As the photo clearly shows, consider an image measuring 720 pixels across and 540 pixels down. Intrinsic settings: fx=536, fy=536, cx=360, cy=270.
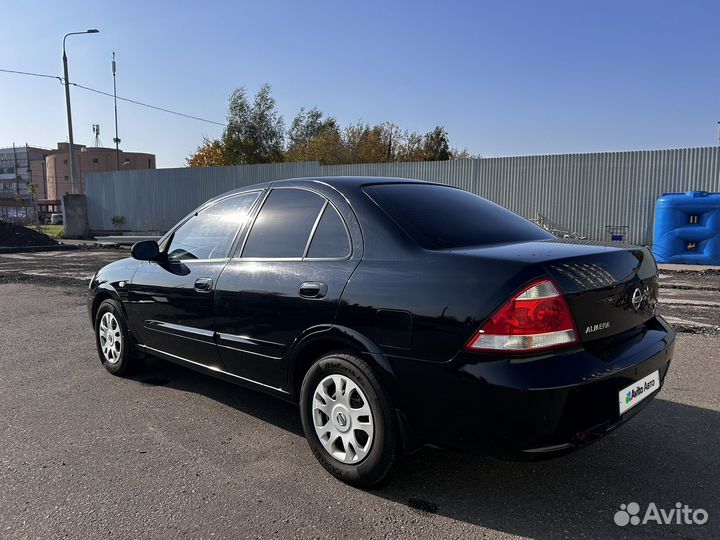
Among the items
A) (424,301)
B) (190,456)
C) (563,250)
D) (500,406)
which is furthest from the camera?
(190,456)

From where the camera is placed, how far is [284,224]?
11.3 feet

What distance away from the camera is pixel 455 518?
8.34 ft

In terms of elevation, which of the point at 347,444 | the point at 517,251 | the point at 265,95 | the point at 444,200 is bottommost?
the point at 347,444

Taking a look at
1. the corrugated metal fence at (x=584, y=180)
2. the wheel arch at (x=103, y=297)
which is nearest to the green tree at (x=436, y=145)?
the corrugated metal fence at (x=584, y=180)

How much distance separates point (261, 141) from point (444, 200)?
125ft

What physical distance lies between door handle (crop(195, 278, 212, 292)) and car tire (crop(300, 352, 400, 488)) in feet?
Answer: 3.65

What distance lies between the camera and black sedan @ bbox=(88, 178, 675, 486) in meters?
2.31

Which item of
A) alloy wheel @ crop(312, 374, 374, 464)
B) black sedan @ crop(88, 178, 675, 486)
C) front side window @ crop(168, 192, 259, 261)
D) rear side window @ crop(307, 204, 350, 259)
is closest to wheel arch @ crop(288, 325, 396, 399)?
black sedan @ crop(88, 178, 675, 486)

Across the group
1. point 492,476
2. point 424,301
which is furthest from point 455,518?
point 424,301

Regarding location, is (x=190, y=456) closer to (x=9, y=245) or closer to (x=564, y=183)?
(x=564, y=183)

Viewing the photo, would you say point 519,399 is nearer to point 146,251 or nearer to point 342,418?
point 342,418

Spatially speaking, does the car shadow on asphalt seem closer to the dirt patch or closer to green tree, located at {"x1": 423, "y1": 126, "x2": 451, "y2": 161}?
the dirt patch

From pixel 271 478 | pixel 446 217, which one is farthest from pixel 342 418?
pixel 446 217

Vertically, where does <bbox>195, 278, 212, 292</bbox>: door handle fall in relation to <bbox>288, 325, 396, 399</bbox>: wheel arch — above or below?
above
